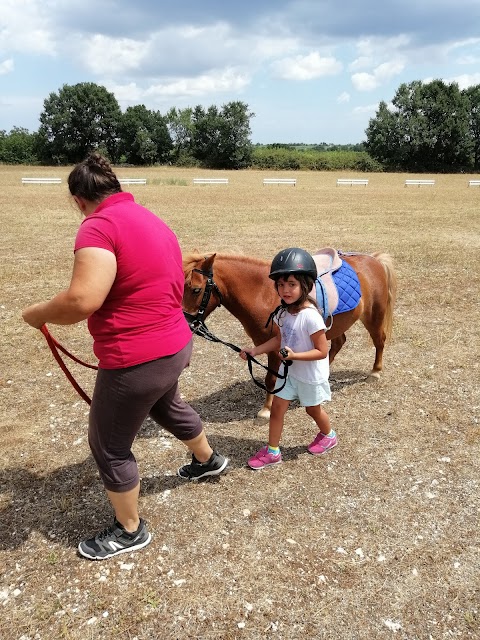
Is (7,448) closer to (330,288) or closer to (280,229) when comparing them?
(330,288)

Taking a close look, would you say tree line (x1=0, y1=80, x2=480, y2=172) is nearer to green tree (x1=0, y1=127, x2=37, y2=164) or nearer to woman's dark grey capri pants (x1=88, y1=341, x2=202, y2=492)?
green tree (x1=0, y1=127, x2=37, y2=164)

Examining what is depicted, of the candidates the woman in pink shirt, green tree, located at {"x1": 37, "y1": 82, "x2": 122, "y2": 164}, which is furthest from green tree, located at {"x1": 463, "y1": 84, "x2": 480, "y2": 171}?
the woman in pink shirt

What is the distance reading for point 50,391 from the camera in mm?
5391

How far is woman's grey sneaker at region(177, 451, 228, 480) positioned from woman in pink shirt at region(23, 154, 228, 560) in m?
0.90

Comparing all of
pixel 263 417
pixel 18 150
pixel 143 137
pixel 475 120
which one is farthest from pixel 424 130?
pixel 263 417

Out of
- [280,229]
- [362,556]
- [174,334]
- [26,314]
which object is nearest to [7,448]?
[26,314]

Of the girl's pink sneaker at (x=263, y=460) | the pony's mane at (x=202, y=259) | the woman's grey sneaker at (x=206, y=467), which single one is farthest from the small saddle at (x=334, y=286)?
the woman's grey sneaker at (x=206, y=467)

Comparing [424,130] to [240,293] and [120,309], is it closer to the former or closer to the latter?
[240,293]

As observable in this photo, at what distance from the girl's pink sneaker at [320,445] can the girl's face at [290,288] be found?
1.46m

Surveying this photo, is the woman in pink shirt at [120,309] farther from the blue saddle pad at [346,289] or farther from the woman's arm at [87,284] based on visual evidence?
the blue saddle pad at [346,289]

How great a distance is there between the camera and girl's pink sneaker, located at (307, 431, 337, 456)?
166 inches

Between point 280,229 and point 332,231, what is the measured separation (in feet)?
5.68

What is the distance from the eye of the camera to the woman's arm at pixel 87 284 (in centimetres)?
226

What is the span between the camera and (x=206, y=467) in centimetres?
379
